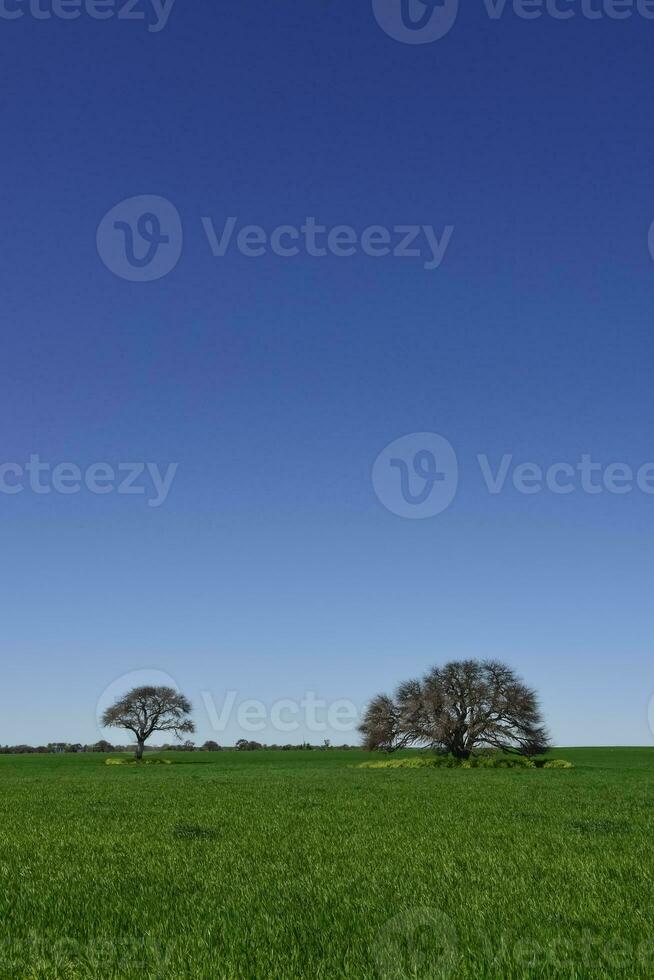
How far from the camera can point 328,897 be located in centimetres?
1008

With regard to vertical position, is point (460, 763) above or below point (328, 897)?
above

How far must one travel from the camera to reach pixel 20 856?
14477mm

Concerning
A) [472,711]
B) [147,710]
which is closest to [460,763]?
[472,711]

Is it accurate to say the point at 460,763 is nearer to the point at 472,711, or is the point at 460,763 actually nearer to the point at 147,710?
the point at 472,711

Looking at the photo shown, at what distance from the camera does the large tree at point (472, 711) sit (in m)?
79.8

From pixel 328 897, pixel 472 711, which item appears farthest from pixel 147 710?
pixel 328 897

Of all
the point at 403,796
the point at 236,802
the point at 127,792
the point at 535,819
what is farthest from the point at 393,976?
the point at 127,792

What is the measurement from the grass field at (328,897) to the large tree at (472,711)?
61533 mm

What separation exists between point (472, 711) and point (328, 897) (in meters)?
74.1

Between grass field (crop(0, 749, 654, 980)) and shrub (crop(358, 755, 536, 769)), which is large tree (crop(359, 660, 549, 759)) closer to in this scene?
shrub (crop(358, 755, 536, 769))

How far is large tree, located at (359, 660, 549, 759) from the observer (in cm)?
7975

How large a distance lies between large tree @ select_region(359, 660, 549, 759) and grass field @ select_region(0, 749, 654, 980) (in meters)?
61.5

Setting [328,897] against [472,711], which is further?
[472,711]

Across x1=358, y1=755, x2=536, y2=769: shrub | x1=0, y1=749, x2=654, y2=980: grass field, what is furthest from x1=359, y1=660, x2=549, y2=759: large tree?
x1=0, y1=749, x2=654, y2=980: grass field
